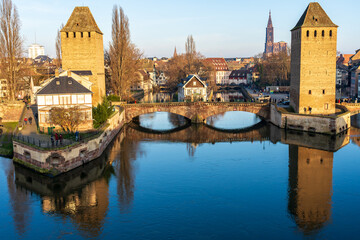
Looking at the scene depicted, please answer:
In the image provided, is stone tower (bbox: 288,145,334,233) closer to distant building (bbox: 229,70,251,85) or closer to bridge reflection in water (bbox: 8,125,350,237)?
bridge reflection in water (bbox: 8,125,350,237)

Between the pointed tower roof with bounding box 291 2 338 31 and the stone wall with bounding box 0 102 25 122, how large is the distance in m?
38.8

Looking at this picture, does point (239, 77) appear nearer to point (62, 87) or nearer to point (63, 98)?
point (62, 87)

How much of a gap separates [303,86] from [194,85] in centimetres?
2385

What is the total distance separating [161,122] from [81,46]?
662 inches

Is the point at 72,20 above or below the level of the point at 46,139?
above

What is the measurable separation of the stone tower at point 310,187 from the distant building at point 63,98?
2033cm

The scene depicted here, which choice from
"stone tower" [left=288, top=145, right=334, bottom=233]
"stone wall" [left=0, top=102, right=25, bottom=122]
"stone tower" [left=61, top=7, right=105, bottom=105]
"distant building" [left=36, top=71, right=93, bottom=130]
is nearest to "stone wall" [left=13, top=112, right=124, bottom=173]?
"distant building" [left=36, top=71, right=93, bottom=130]

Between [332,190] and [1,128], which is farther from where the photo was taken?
[1,128]

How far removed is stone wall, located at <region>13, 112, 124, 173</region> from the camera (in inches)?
1141

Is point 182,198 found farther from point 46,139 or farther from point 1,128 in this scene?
point 1,128

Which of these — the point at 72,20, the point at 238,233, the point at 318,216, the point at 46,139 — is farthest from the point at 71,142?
the point at 72,20

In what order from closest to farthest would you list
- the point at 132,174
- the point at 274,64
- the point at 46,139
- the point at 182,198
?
the point at 182,198, the point at 132,174, the point at 46,139, the point at 274,64

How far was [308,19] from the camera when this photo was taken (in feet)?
150

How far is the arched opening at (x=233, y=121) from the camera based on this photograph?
53.0 m
